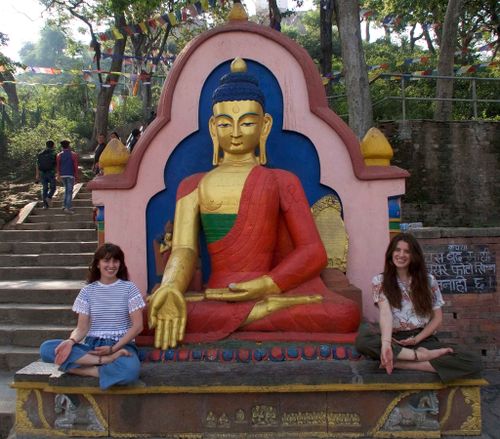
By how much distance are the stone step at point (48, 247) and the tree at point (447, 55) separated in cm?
725

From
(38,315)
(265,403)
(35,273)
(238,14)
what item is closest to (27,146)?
(35,273)

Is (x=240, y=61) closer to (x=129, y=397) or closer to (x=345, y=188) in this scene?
(x=345, y=188)

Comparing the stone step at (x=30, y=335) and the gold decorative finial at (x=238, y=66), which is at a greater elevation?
the gold decorative finial at (x=238, y=66)

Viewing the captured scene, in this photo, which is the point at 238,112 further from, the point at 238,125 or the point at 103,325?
the point at 103,325

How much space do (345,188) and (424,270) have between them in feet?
4.72

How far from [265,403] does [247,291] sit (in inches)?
29.4

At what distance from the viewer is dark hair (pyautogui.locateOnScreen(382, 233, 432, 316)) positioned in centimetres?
328

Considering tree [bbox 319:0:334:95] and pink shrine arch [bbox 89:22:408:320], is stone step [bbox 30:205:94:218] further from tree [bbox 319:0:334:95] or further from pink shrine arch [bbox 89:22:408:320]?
tree [bbox 319:0:334:95]

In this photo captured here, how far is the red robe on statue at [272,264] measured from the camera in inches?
142

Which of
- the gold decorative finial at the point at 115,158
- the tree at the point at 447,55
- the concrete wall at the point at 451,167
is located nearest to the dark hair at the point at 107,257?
the gold decorative finial at the point at 115,158

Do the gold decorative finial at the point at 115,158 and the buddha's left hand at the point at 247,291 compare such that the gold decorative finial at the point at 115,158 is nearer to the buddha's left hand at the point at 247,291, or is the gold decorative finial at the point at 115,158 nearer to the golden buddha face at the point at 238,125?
the golden buddha face at the point at 238,125

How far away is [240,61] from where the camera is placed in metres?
4.39

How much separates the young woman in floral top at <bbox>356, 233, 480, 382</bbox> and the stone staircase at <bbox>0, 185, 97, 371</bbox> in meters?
Result: 3.39

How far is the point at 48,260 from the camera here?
739 centimetres
